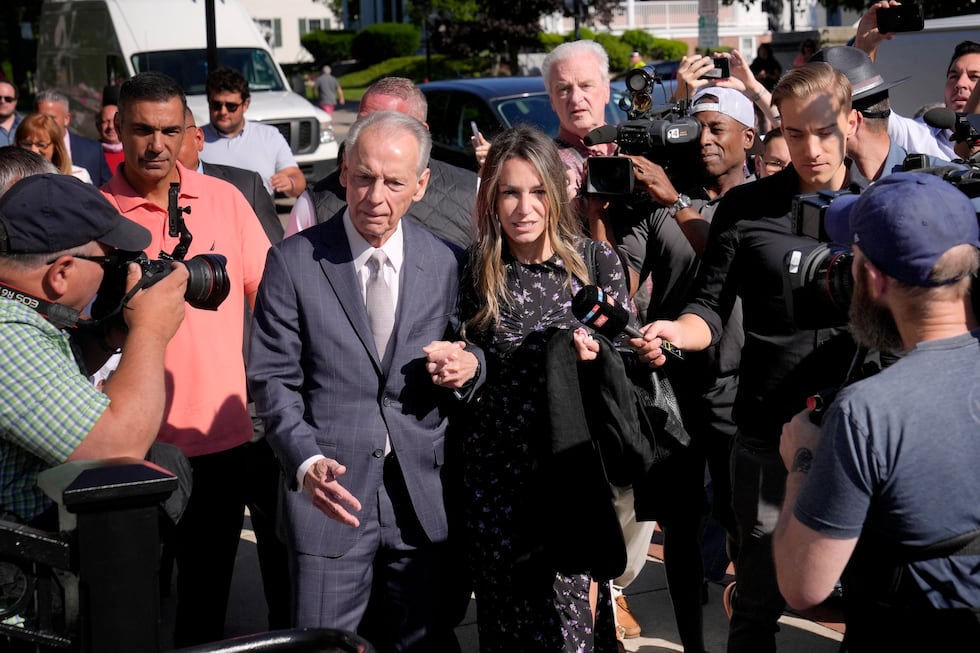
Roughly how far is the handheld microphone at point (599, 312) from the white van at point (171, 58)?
11.7 meters

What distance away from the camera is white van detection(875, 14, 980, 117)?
10234 mm

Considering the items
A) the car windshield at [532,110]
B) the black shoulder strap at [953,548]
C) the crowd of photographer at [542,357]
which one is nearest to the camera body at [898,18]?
the crowd of photographer at [542,357]

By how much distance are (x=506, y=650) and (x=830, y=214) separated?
1.78 m

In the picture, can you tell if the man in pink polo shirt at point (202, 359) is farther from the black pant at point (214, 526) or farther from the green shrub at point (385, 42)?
the green shrub at point (385, 42)

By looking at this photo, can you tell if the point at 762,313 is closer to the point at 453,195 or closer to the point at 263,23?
the point at 453,195

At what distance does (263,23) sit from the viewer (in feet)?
192

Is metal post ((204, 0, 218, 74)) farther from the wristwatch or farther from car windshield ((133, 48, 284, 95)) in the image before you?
the wristwatch

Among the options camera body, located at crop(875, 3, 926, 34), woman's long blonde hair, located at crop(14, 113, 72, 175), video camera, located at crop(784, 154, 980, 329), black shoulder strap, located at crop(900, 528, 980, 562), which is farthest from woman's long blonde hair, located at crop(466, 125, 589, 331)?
woman's long blonde hair, located at crop(14, 113, 72, 175)

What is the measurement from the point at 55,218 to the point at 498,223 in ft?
4.70

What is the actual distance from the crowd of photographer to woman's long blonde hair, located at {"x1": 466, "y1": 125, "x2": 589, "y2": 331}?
0.03ft

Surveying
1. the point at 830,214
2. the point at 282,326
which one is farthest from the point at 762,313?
the point at 282,326

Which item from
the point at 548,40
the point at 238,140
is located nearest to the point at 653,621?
the point at 238,140

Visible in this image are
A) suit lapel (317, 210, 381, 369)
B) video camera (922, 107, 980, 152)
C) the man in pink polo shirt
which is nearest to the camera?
suit lapel (317, 210, 381, 369)

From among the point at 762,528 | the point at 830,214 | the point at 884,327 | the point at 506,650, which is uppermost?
the point at 830,214
